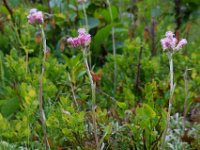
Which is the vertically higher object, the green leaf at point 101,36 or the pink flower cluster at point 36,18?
the pink flower cluster at point 36,18

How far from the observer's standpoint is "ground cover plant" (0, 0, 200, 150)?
1673 mm

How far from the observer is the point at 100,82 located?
2.54 m

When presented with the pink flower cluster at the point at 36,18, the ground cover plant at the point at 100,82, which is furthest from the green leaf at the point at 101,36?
the pink flower cluster at the point at 36,18

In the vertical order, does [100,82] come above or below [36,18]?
Result: below

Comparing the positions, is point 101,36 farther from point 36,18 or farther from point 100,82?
point 36,18

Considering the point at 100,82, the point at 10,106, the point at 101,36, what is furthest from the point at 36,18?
the point at 101,36

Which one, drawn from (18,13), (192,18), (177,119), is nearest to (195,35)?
(192,18)

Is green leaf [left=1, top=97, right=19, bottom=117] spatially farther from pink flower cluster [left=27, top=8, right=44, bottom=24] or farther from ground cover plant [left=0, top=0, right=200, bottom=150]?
pink flower cluster [left=27, top=8, right=44, bottom=24]

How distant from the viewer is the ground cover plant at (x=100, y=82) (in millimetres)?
1673

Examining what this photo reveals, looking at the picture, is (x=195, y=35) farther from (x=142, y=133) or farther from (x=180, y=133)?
(x=142, y=133)

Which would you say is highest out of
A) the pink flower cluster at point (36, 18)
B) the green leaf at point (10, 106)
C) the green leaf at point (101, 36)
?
the pink flower cluster at point (36, 18)

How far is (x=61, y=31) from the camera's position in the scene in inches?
123

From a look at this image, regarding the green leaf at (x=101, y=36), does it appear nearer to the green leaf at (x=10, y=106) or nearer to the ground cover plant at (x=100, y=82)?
the ground cover plant at (x=100, y=82)

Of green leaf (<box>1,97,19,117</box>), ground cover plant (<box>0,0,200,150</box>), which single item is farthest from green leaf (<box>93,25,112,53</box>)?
green leaf (<box>1,97,19,117</box>)
